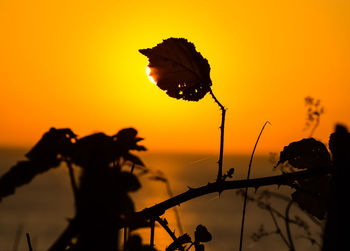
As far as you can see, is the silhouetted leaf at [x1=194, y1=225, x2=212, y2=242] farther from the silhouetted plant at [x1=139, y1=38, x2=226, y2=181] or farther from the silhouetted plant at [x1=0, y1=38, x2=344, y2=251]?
the silhouetted plant at [x1=139, y1=38, x2=226, y2=181]

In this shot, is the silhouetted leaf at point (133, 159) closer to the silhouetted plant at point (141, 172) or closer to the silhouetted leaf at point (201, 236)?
the silhouetted plant at point (141, 172)

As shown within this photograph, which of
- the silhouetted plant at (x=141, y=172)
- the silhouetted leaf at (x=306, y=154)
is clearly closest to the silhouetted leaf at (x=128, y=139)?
the silhouetted plant at (x=141, y=172)

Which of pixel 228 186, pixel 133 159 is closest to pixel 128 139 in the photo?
pixel 133 159

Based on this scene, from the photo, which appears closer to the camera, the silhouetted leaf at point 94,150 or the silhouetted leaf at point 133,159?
the silhouetted leaf at point 94,150

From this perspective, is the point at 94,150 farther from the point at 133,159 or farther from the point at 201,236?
the point at 201,236

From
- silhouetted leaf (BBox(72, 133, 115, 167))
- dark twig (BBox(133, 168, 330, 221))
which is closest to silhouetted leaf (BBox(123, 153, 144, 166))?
silhouetted leaf (BBox(72, 133, 115, 167))

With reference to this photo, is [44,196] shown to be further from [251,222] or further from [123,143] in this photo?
[123,143]
